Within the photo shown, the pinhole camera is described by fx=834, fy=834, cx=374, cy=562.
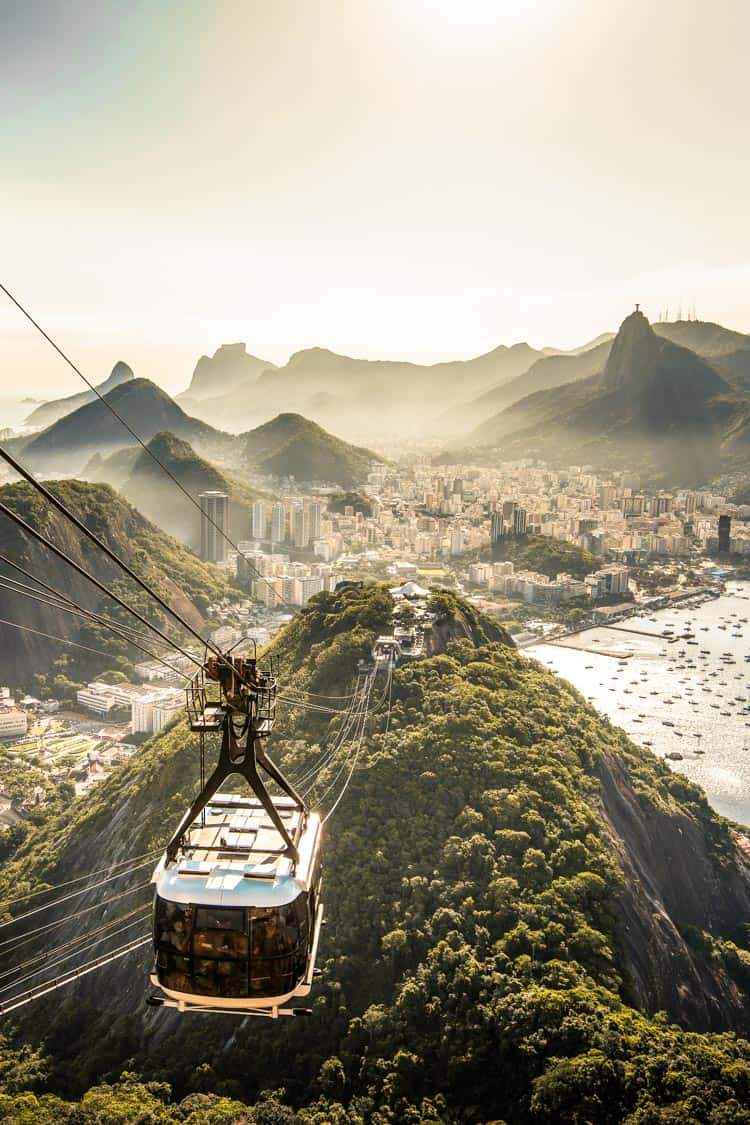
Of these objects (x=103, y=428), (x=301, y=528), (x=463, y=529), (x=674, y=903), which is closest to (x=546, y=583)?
(x=463, y=529)

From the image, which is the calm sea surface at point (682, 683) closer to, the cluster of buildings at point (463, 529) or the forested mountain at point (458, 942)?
the cluster of buildings at point (463, 529)

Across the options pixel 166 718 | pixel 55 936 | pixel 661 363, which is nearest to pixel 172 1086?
pixel 55 936

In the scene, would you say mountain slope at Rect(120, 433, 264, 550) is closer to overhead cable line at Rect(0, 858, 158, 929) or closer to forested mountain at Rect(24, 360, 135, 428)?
overhead cable line at Rect(0, 858, 158, 929)

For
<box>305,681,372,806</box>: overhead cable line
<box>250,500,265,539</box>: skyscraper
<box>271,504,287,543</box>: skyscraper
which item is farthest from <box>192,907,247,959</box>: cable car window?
<box>250,500,265,539</box>: skyscraper

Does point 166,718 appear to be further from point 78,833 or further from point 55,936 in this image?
point 55,936

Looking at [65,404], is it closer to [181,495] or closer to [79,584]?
[181,495]

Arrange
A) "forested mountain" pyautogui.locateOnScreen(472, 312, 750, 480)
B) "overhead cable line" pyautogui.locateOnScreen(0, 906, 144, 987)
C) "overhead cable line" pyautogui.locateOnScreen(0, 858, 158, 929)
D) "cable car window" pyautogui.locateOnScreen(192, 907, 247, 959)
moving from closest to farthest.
Result: "cable car window" pyautogui.locateOnScreen(192, 907, 247, 959) < "overhead cable line" pyautogui.locateOnScreen(0, 906, 144, 987) < "overhead cable line" pyautogui.locateOnScreen(0, 858, 158, 929) < "forested mountain" pyautogui.locateOnScreen(472, 312, 750, 480)
